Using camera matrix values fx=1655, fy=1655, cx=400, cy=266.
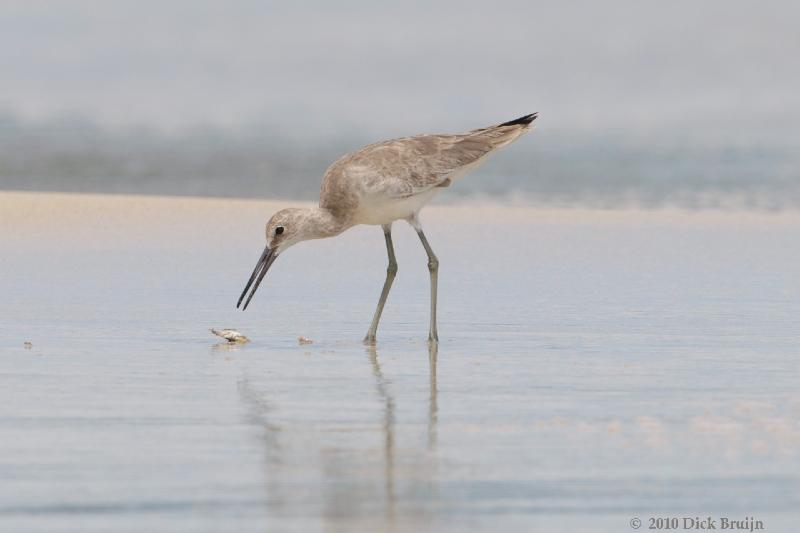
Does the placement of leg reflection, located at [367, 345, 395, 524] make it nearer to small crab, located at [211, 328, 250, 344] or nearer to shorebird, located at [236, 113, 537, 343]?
small crab, located at [211, 328, 250, 344]

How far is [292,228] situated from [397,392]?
2.60 metres

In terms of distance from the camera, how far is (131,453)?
5445 millimetres

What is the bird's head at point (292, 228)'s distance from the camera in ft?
30.0

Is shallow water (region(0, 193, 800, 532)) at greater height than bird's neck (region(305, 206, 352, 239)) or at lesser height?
lesser

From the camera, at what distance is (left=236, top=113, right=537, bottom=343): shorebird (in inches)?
361

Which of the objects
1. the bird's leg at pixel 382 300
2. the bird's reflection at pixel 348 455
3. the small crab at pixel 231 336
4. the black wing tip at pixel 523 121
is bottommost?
the bird's reflection at pixel 348 455

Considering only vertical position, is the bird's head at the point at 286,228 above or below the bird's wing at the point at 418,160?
below

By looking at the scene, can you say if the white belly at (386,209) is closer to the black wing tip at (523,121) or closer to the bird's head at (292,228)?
the bird's head at (292,228)

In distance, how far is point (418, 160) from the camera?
962cm

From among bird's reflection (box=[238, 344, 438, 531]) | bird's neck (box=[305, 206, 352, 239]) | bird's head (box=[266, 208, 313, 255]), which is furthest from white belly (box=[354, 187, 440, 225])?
bird's reflection (box=[238, 344, 438, 531])

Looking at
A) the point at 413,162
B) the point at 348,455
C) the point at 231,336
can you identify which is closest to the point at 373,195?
the point at 413,162

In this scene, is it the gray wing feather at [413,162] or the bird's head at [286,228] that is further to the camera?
the gray wing feather at [413,162]

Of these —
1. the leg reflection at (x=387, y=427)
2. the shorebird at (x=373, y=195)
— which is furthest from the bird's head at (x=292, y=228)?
the leg reflection at (x=387, y=427)

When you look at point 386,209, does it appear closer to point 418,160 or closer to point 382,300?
point 418,160
